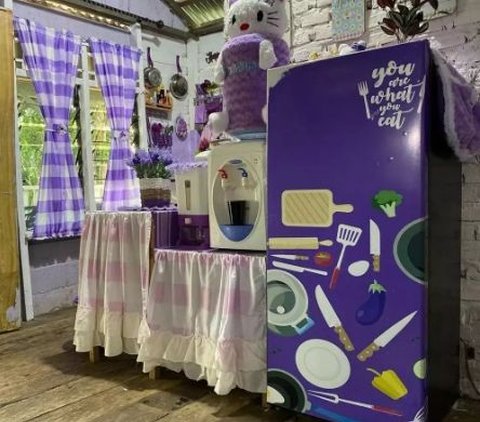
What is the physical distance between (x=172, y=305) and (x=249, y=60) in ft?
3.98

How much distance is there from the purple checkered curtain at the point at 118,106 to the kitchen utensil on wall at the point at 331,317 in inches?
105

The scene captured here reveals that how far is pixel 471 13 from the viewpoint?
215cm

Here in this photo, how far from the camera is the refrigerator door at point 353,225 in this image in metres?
1.64

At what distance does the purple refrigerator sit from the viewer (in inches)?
64.7

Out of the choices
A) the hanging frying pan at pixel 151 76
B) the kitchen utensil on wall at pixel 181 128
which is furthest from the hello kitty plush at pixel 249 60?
the kitchen utensil on wall at pixel 181 128

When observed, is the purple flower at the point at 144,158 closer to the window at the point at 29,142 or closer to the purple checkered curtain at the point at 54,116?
the purple checkered curtain at the point at 54,116

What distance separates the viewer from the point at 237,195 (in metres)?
2.24

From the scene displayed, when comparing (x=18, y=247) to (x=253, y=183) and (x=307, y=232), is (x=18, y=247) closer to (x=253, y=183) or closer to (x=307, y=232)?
(x=253, y=183)

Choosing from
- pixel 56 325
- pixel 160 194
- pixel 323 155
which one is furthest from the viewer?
pixel 56 325

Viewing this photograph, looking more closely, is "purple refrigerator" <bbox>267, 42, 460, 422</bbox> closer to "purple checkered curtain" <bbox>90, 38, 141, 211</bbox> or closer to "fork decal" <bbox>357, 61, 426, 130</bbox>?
"fork decal" <bbox>357, 61, 426, 130</bbox>

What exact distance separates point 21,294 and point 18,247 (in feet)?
1.22

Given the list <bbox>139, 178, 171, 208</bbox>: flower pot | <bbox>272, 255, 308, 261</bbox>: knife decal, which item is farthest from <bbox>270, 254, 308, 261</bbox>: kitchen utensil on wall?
<bbox>139, 178, 171, 208</bbox>: flower pot

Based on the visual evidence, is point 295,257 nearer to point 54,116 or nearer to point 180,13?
point 54,116

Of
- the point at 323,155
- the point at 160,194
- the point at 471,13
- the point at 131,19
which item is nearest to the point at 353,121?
the point at 323,155
